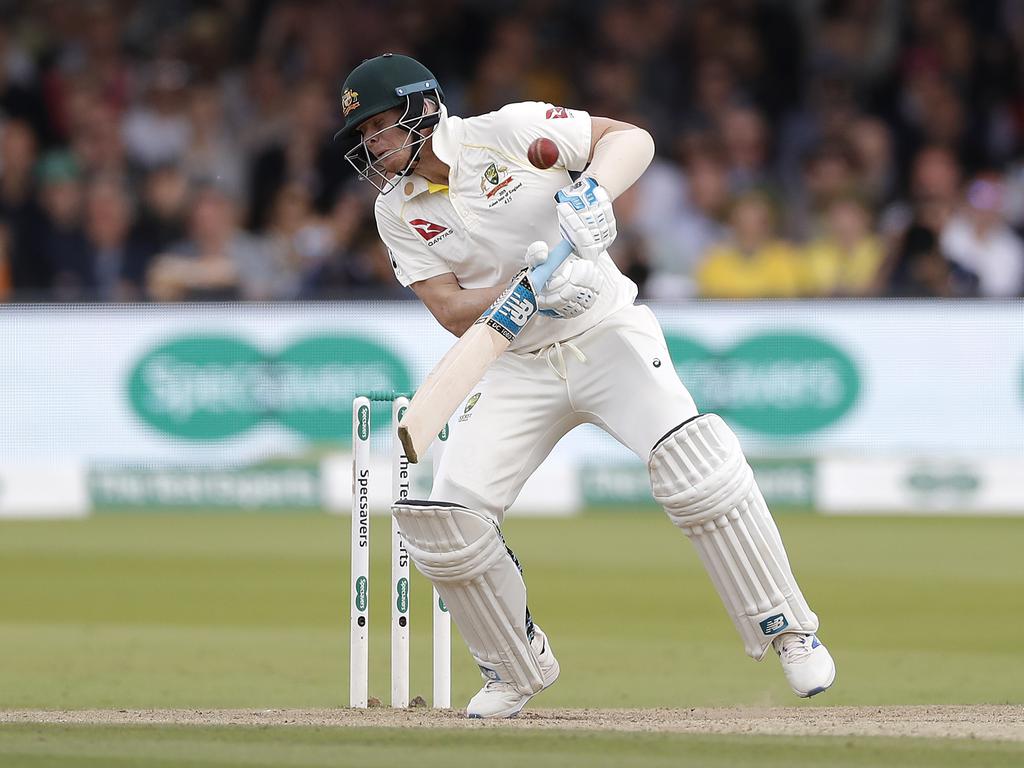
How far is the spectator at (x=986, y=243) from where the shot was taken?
33.2 ft

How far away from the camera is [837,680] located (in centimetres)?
529

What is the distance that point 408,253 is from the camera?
4516mm

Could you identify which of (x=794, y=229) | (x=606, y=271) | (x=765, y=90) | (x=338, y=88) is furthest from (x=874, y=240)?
(x=606, y=271)

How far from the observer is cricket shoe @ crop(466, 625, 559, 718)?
443cm

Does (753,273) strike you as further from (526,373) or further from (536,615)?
(526,373)

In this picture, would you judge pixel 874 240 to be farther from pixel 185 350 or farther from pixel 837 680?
pixel 837 680

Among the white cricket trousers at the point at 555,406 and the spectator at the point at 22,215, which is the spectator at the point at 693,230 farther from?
the white cricket trousers at the point at 555,406

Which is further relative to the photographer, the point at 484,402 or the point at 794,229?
the point at 794,229

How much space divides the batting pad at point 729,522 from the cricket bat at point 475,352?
0.45 metres

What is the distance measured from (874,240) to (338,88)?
3.48 metres

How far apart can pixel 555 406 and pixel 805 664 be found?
0.84 metres

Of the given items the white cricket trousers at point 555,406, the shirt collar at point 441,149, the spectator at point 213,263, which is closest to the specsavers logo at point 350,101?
the shirt collar at point 441,149

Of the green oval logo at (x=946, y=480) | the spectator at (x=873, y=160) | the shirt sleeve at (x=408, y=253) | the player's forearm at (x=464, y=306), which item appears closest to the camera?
the player's forearm at (x=464, y=306)

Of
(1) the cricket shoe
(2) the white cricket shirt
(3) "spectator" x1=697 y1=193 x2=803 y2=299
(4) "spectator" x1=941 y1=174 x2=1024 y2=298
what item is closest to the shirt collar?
(2) the white cricket shirt
